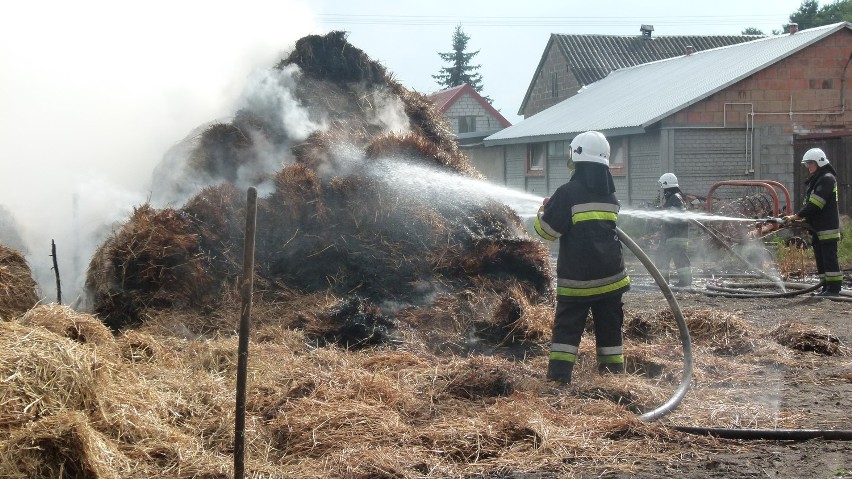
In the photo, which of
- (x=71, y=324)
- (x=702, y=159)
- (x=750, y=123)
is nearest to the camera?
(x=71, y=324)

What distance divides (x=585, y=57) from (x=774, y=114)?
18.2 m

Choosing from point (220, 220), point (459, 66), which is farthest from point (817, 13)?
point (220, 220)

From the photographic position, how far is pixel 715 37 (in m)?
44.6

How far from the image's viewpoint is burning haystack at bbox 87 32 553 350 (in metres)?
8.29

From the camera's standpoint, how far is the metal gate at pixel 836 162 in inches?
836

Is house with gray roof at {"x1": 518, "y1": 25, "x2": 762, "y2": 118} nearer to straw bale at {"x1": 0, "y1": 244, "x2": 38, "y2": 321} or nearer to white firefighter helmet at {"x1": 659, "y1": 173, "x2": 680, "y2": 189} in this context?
white firefighter helmet at {"x1": 659, "y1": 173, "x2": 680, "y2": 189}

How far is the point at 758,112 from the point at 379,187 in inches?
601

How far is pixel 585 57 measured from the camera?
39.3 m

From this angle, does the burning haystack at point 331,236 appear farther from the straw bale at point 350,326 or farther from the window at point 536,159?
the window at point 536,159

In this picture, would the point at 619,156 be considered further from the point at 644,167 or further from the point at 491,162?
the point at 491,162

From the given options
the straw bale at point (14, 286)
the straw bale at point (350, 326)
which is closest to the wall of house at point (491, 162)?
the straw bale at point (350, 326)

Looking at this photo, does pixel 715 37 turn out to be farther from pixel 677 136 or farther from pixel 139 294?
pixel 139 294

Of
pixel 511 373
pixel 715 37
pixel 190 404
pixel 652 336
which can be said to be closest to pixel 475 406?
pixel 511 373

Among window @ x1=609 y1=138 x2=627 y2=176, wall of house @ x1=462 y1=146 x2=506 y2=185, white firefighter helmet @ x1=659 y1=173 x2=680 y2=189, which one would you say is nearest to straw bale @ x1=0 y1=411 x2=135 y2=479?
white firefighter helmet @ x1=659 y1=173 x2=680 y2=189
